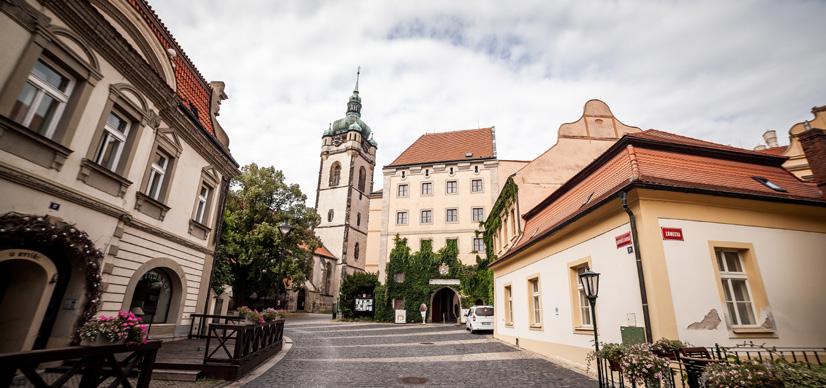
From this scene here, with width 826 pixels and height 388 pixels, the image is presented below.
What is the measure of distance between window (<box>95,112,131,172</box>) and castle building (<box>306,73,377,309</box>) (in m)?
40.2

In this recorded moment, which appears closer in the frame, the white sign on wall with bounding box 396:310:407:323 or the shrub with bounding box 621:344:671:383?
the shrub with bounding box 621:344:671:383

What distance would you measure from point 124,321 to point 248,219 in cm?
2097

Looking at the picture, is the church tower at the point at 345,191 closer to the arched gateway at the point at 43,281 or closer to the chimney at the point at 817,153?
the arched gateway at the point at 43,281

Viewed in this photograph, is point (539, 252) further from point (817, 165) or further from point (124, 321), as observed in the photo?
point (124, 321)

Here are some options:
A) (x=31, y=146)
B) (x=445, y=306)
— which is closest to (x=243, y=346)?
(x=31, y=146)

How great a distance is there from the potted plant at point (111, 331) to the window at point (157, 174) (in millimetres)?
5613

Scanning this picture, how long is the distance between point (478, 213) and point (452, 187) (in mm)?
3570

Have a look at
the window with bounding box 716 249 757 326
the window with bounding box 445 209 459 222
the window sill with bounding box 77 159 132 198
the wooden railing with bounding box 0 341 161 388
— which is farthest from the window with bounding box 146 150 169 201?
the window with bounding box 445 209 459 222

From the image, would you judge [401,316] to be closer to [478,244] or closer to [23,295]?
[478,244]

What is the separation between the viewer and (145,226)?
34.0 feet

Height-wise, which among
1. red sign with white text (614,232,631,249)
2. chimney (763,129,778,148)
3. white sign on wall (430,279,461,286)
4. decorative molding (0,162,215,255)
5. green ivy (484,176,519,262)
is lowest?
red sign with white text (614,232,631,249)

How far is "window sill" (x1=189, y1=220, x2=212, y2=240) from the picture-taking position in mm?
13094

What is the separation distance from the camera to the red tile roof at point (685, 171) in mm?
7867

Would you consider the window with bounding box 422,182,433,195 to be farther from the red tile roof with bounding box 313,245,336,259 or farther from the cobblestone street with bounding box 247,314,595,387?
the cobblestone street with bounding box 247,314,595,387
